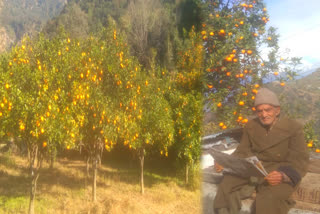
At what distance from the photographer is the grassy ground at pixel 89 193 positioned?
11.6 metres

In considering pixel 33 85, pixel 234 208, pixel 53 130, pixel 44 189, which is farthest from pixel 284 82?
pixel 44 189

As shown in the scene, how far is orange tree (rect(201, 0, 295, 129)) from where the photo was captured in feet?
9.32

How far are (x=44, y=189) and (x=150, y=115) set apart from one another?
289 inches

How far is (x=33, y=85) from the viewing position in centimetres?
893

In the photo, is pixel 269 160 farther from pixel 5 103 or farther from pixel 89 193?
pixel 89 193

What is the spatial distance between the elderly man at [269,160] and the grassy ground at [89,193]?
6.04m

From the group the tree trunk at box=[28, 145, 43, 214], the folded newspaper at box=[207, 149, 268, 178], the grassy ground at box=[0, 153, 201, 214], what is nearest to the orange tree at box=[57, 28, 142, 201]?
the tree trunk at box=[28, 145, 43, 214]

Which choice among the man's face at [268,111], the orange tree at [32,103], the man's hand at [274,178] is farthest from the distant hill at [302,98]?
the orange tree at [32,103]

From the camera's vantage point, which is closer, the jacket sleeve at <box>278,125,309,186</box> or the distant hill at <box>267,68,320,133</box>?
the jacket sleeve at <box>278,125,309,186</box>

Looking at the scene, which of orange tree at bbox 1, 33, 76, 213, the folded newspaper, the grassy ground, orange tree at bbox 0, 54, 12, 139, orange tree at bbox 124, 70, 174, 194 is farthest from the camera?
the grassy ground

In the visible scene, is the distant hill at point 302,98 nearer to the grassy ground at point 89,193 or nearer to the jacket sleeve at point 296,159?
the jacket sleeve at point 296,159

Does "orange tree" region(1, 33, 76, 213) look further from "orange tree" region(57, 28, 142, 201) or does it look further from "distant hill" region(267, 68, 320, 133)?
"distant hill" region(267, 68, 320, 133)

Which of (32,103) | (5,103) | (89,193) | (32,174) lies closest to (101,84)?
(32,103)

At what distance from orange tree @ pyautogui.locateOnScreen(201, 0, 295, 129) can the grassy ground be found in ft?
19.0
